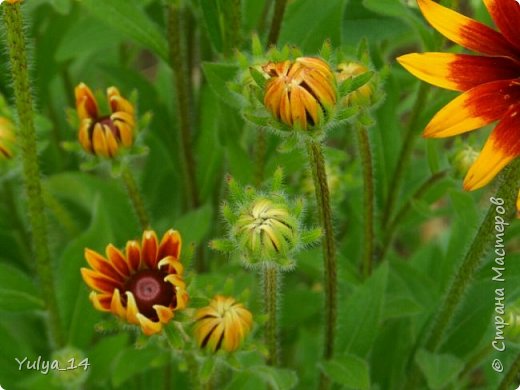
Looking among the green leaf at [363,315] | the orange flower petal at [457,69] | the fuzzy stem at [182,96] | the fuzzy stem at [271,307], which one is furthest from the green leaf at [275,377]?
the fuzzy stem at [182,96]

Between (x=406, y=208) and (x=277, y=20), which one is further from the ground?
(x=277, y=20)

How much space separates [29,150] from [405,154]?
0.79 metres

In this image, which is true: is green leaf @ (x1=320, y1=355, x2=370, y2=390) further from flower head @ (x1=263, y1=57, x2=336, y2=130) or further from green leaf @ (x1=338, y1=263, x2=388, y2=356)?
flower head @ (x1=263, y1=57, x2=336, y2=130)

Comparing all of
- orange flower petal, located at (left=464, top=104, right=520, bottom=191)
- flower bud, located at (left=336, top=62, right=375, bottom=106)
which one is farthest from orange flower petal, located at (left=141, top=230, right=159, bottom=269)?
orange flower petal, located at (left=464, top=104, right=520, bottom=191)

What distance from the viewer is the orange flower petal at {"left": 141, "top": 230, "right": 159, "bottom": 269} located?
127 cm

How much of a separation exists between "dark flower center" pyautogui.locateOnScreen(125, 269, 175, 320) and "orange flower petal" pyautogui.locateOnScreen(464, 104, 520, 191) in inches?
18.4

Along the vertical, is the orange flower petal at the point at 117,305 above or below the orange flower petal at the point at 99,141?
below

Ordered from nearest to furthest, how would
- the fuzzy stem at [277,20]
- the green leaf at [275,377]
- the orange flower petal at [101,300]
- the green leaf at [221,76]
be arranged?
the orange flower petal at [101,300] → the green leaf at [275,377] → the green leaf at [221,76] → the fuzzy stem at [277,20]

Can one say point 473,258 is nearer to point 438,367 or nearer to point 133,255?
A: point 438,367

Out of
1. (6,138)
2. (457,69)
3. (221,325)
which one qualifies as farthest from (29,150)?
(457,69)

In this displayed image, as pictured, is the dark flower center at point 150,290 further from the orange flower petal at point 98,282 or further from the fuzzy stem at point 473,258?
the fuzzy stem at point 473,258

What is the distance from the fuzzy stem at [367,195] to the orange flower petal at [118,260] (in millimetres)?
451

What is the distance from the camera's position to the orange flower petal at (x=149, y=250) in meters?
1.27

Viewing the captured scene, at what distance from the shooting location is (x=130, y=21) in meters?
1.64
